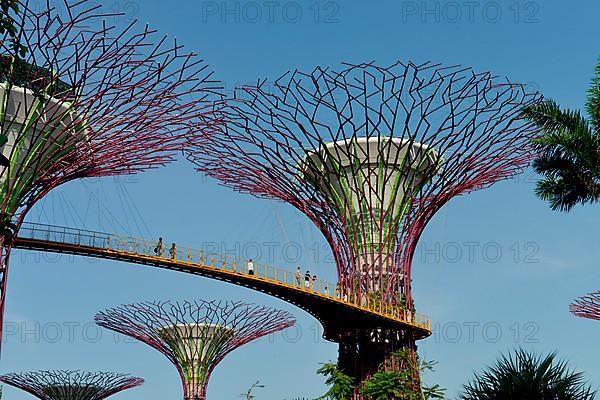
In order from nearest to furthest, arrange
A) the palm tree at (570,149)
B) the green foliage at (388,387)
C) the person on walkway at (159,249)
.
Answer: the palm tree at (570,149) < the green foliage at (388,387) < the person on walkway at (159,249)

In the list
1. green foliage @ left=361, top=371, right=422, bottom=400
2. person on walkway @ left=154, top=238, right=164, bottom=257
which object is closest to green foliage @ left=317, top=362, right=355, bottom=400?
green foliage @ left=361, top=371, right=422, bottom=400

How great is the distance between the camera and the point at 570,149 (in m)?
20.1

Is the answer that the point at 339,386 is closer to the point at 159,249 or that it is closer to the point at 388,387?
the point at 388,387

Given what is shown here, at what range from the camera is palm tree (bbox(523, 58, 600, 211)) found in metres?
19.8

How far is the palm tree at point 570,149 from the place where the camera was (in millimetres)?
19844

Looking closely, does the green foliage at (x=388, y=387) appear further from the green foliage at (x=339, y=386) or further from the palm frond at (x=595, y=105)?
the palm frond at (x=595, y=105)

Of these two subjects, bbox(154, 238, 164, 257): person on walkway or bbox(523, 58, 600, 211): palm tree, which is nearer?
bbox(523, 58, 600, 211): palm tree

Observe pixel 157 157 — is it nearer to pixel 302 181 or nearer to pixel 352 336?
pixel 302 181

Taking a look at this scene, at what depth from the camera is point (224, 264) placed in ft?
107

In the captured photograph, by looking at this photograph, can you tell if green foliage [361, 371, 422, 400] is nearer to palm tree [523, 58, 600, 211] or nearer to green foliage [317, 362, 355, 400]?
green foliage [317, 362, 355, 400]

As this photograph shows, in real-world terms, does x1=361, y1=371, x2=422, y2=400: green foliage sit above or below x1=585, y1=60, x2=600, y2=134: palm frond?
below

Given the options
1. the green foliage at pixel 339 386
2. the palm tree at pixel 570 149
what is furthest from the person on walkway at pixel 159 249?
the palm tree at pixel 570 149

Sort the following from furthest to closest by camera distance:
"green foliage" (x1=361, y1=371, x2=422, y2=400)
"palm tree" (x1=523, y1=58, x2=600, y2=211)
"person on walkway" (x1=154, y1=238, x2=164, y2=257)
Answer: "person on walkway" (x1=154, y1=238, x2=164, y2=257), "green foliage" (x1=361, y1=371, x2=422, y2=400), "palm tree" (x1=523, y1=58, x2=600, y2=211)

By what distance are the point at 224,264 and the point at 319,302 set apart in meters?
4.33
